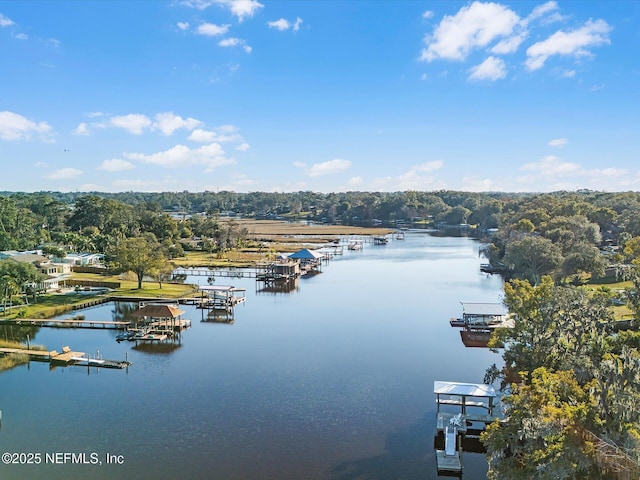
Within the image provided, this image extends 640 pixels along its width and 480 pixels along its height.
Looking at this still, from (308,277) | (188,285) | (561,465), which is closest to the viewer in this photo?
(561,465)

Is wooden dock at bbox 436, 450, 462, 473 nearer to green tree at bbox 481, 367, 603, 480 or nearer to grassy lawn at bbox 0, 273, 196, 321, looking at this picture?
green tree at bbox 481, 367, 603, 480

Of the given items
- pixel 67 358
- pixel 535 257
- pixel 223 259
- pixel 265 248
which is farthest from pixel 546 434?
pixel 265 248

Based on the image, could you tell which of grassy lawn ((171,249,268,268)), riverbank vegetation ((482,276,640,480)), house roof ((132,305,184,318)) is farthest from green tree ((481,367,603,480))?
grassy lawn ((171,249,268,268))

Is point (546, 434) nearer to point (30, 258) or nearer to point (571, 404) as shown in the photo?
point (571, 404)

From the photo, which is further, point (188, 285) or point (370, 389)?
point (188, 285)

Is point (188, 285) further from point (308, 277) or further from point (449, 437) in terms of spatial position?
point (449, 437)

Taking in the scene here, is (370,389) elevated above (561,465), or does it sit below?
below

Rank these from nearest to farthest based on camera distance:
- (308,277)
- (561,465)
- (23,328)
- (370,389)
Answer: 1. (561,465)
2. (370,389)
3. (23,328)
4. (308,277)

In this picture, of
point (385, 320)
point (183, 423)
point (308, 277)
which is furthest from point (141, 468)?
point (308, 277)
